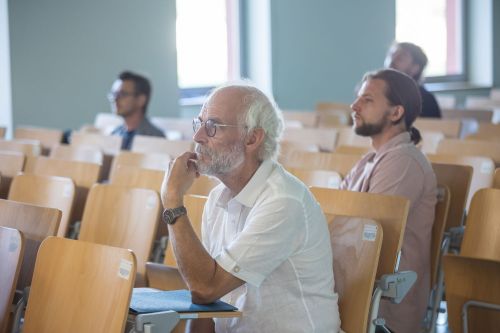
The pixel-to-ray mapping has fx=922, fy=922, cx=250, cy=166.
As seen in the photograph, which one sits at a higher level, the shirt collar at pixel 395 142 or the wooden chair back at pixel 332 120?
the shirt collar at pixel 395 142

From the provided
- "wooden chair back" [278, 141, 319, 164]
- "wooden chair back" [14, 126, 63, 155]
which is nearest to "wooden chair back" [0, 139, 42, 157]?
"wooden chair back" [14, 126, 63, 155]

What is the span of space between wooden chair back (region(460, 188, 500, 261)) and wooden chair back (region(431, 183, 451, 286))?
0.16m

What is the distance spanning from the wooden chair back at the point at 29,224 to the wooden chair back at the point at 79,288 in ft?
1.64

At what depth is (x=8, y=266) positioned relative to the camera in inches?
104

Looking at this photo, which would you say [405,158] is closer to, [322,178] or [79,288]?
[322,178]

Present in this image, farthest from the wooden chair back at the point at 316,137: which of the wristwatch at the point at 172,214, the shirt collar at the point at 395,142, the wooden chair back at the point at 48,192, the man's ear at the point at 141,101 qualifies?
the wristwatch at the point at 172,214

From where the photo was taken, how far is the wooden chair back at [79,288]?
7.29ft

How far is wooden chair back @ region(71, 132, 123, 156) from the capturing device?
19.4 ft

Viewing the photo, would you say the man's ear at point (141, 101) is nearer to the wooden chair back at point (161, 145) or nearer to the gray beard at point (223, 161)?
the wooden chair back at point (161, 145)

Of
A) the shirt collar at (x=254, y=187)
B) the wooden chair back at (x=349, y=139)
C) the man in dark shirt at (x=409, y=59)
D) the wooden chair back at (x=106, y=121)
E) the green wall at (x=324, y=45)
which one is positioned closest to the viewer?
the shirt collar at (x=254, y=187)

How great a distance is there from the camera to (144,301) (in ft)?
7.69

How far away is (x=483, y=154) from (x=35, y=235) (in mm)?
2562

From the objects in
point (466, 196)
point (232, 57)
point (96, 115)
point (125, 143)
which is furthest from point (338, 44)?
point (466, 196)

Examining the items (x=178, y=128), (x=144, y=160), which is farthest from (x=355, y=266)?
(x=178, y=128)
